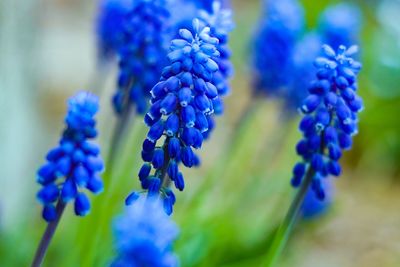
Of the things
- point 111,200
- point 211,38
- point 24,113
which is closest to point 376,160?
point 24,113

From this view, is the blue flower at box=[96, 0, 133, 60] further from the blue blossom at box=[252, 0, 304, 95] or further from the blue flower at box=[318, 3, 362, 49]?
the blue flower at box=[318, 3, 362, 49]

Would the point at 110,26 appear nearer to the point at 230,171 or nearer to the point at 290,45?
the point at 290,45

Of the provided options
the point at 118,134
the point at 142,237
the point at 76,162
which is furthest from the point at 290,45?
the point at 142,237

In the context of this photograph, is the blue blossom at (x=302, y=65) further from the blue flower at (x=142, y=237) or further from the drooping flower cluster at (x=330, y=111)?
the blue flower at (x=142, y=237)

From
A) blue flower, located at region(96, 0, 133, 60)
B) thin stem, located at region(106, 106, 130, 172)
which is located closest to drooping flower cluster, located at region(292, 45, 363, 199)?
thin stem, located at region(106, 106, 130, 172)

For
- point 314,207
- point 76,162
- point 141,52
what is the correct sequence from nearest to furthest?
point 76,162, point 141,52, point 314,207

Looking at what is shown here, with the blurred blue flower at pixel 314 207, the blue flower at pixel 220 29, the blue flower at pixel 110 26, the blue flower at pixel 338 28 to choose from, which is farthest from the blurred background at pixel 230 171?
the blue flower at pixel 220 29

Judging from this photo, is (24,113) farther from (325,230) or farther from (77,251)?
(325,230)
